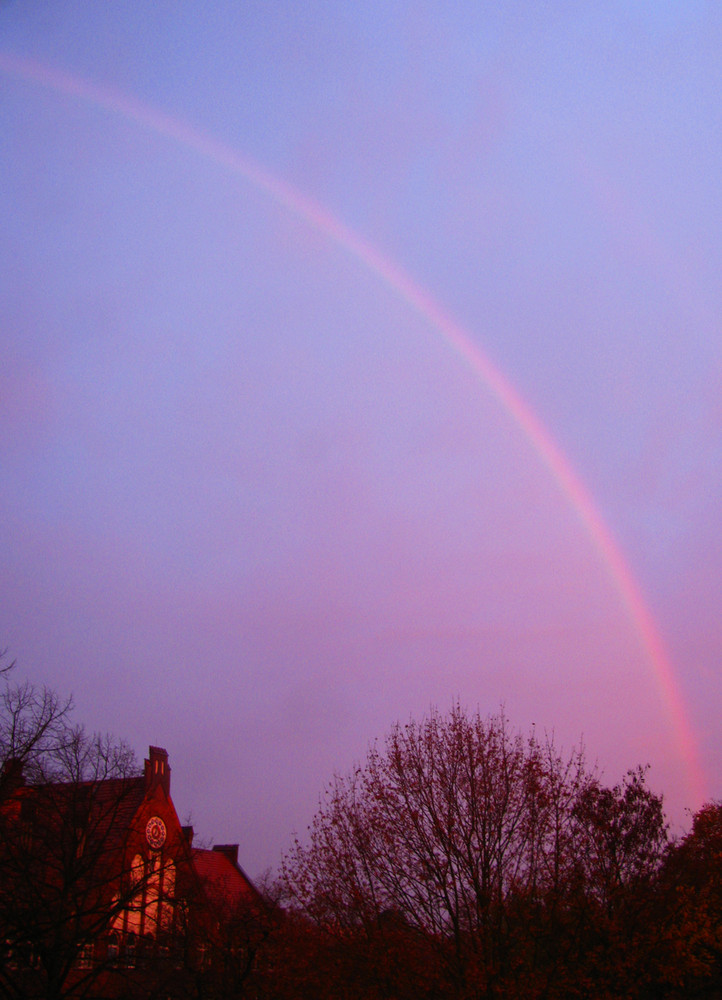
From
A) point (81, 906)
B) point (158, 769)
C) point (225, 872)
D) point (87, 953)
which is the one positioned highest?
point (158, 769)

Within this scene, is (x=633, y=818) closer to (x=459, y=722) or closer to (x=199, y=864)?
(x=459, y=722)

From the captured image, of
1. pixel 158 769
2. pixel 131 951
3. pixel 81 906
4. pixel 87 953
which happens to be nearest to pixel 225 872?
pixel 158 769

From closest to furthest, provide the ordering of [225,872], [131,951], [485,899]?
[485,899] → [131,951] → [225,872]

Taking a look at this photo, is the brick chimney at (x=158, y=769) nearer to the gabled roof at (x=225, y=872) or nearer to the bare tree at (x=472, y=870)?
the gabled roof at (x=225, y=872)

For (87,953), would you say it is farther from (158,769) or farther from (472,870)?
(158,769)

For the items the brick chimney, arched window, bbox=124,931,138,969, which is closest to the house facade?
arched window, bbox=124,931,138,969

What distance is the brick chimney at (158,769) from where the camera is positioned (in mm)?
55688

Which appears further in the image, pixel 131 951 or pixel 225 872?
pixel 225 872

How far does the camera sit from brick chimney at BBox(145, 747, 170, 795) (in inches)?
2192

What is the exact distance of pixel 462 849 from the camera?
2655cm

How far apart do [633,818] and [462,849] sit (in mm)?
8911

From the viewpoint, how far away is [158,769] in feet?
188

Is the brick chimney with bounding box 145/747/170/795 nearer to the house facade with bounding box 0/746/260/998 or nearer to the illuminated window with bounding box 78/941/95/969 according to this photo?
the house facade with bounding box 0/746/260/998

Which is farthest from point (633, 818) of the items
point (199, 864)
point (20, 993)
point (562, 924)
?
point (199, 864)
